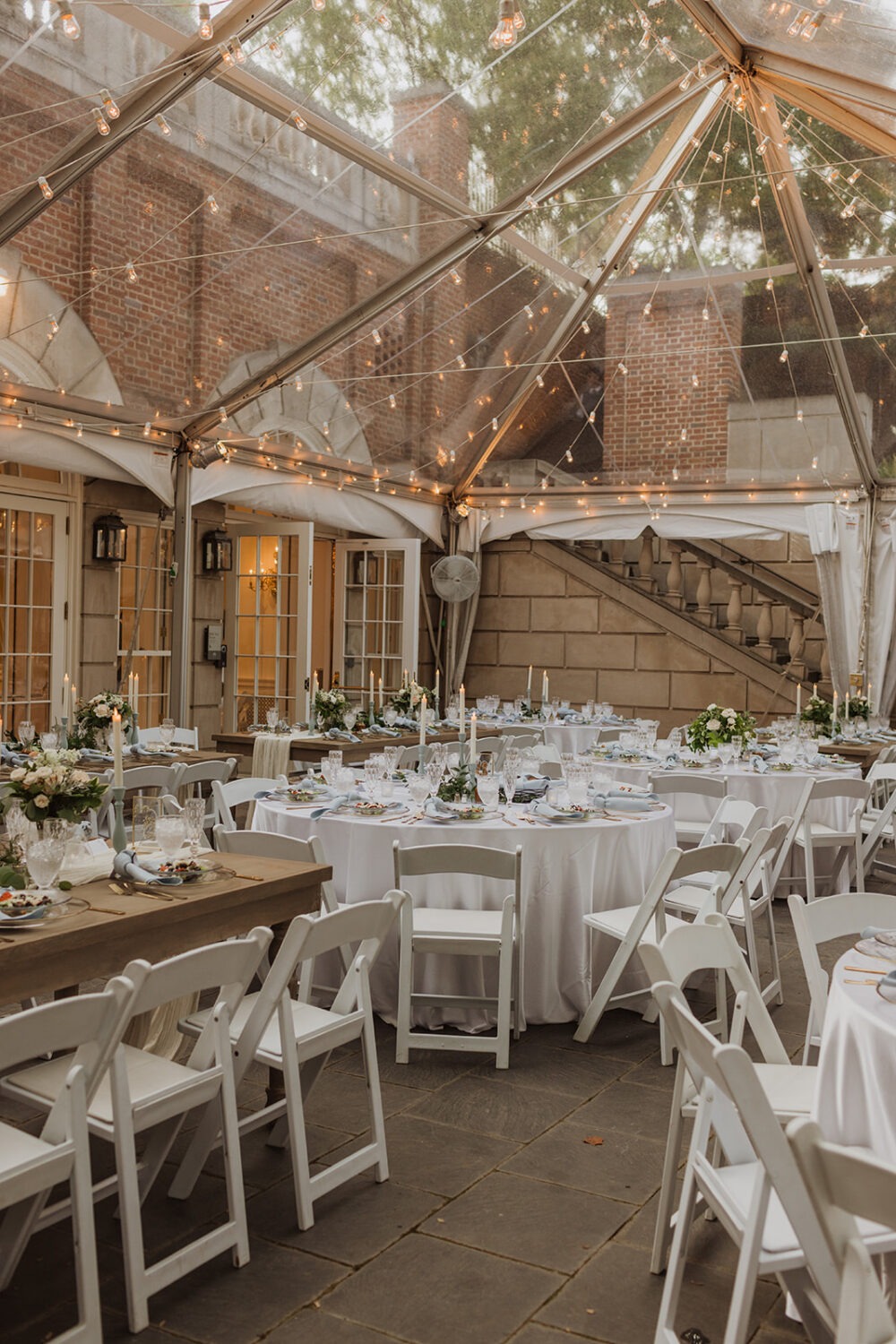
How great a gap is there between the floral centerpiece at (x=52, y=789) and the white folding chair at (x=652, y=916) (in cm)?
207

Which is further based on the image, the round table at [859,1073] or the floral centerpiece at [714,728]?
the floral centerpiece at [714,728]

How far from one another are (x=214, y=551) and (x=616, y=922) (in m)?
6.91

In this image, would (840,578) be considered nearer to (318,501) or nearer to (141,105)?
(318,501)

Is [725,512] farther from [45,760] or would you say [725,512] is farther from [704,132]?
[45,760]

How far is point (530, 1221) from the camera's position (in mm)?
3230

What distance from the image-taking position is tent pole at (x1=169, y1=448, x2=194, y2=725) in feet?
30.8

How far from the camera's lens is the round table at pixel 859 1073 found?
251 centimetres

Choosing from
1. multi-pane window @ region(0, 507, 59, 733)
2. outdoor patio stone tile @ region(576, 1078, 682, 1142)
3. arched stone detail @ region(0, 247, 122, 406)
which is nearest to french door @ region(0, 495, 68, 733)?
multi-pane window @ region(0, 507, 59, 733)

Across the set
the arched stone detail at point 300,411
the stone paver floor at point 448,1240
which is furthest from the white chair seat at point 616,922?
the arched stone detail at point 300,411

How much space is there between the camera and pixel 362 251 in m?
8.80

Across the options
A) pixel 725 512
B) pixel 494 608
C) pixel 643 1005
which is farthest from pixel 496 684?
pixel 643 1005

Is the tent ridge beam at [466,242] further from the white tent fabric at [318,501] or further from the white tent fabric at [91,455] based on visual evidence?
the white tent fabric at [318,501]

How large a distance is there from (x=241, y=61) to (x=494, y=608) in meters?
7.90

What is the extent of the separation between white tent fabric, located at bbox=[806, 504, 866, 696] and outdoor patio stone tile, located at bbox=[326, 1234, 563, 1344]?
900 cm
